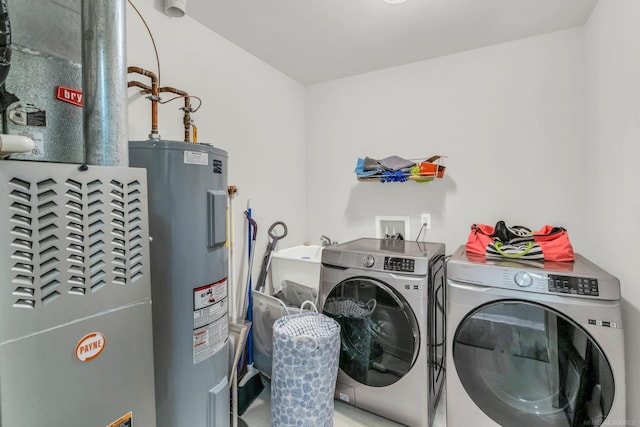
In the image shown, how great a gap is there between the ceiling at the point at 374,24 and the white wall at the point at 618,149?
347 millimetres

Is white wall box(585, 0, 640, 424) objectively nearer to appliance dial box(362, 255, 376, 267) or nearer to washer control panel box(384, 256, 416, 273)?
washer control panel box(384, 256, 416, 273)

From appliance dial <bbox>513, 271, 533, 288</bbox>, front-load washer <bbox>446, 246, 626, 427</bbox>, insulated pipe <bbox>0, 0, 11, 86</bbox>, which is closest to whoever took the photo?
insulated pipe <bbox>0, 0, 11, 86</bbox>

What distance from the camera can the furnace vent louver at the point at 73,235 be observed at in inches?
25.0

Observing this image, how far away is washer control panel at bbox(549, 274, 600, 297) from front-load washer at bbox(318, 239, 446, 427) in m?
0.56

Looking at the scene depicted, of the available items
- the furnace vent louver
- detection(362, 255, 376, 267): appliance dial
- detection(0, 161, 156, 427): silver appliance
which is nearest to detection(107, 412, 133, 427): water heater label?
detection(0, 161, 156, 427): silver appliance

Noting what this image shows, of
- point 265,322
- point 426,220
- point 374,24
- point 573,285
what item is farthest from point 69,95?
point 426,220

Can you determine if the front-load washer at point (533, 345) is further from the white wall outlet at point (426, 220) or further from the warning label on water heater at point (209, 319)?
the warning label on water heater at point (209, 319)

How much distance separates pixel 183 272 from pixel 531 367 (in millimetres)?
1725

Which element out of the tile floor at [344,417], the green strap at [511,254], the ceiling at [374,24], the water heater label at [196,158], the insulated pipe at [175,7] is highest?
the ceiling at [374,24]

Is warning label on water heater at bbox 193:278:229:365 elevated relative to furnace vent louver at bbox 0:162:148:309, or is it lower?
lower

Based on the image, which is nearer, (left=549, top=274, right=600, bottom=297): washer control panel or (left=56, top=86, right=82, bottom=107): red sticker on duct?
(left=56, top=86, right=82, bottom=107): red sticker on duct

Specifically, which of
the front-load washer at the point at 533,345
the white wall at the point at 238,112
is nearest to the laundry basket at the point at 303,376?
the front-load washer at the point at 533,345

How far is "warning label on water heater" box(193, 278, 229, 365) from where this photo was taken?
49.9 inches

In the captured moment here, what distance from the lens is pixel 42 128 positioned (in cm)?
90
